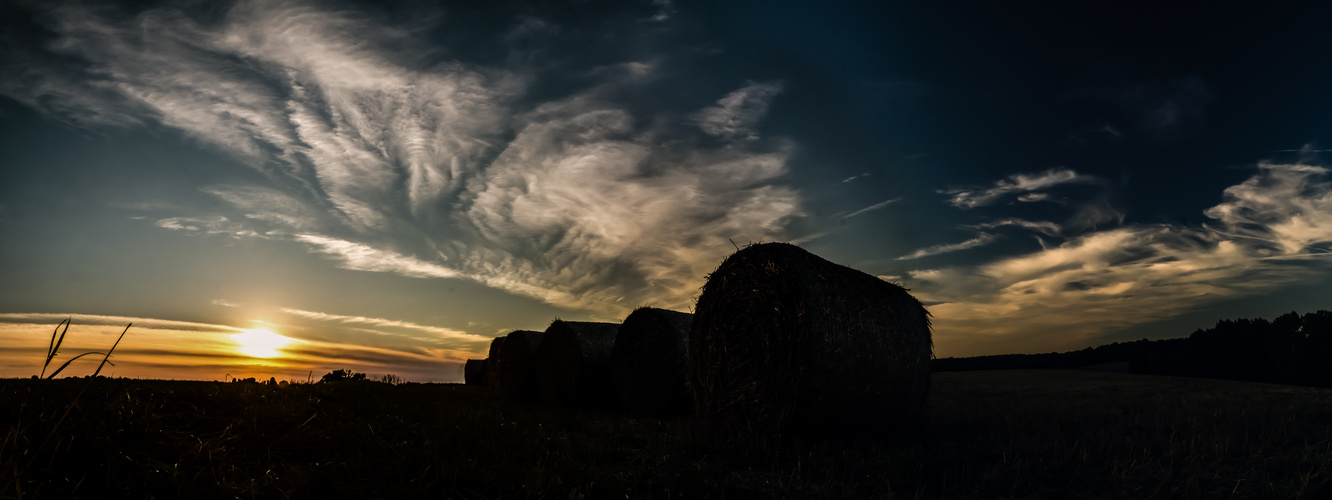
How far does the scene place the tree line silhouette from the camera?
27781mm

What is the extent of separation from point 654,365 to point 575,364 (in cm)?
183

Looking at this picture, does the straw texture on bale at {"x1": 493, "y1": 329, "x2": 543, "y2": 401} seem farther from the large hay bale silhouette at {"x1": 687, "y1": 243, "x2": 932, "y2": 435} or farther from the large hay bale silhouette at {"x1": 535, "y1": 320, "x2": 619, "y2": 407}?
the large hay bale silhouette at {"x1": 687, "y1": 243, "x2": 932, "y2": 435}

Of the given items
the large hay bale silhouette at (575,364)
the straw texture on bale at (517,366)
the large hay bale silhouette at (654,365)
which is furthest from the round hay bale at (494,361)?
the large hay bale silhouette at (654,365)

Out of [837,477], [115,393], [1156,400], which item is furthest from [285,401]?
[1156,400]

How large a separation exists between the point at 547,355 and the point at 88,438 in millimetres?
8628

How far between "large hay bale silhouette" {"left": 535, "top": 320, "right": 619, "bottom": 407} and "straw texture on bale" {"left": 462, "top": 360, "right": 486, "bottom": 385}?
9.38 meters

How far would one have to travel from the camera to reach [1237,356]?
97.6ft

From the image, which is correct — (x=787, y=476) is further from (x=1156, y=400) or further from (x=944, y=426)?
(x=1156, y=400)

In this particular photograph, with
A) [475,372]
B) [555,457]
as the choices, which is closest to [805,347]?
[555,457]

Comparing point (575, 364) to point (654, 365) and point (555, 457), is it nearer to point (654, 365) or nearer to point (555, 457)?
point (654, 365)

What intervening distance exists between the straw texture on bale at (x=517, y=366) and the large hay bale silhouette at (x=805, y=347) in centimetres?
558

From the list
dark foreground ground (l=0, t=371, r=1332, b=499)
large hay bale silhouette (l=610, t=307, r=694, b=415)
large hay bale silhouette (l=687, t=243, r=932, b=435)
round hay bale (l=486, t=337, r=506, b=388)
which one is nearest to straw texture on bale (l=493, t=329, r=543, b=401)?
round hay bale (l=486, t=337, r=506, b=388)

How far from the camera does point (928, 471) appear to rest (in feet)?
16.1

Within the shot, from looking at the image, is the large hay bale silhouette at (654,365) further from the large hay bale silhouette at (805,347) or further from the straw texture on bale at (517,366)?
the straw texture on bale at (517,366)
